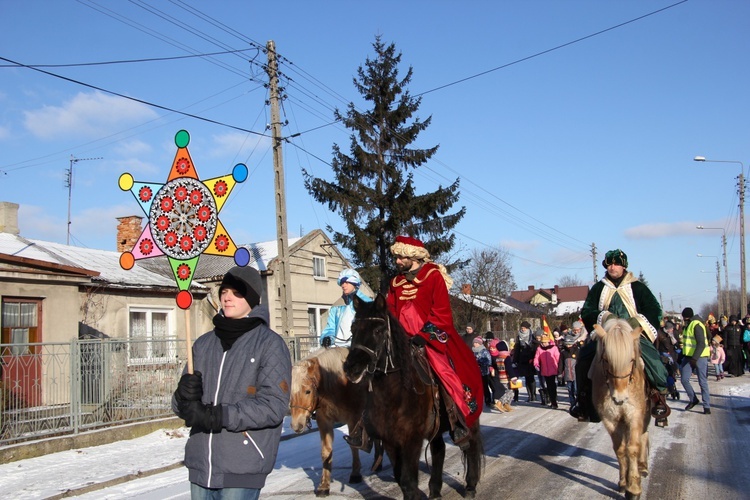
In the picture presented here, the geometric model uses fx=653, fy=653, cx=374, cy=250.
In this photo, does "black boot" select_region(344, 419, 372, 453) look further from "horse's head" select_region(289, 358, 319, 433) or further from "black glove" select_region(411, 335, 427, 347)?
"black glove" select_region(411, 335, 427, 347)

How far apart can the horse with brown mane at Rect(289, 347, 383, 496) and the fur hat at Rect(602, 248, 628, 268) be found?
3.27m

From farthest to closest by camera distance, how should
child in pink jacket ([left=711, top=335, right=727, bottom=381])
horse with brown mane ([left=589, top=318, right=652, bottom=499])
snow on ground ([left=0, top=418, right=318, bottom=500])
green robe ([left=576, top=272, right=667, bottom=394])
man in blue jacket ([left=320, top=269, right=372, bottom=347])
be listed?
child in pink jacket ([left=711, top=335, right=727, bottom=381]) < man in blue jacket ([left=320, top=269, right=372, bottom=347]) < snow on ground ([left=0, top=418, right=318, bottom=500]) < green robe ([left=576, top=272, right=667, bottom=394]) < horse with brown mane ([left=589, top=318, right=652, bottom=499])

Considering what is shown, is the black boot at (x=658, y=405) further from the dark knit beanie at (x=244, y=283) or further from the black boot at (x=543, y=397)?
the black boot at (x=543, y=397)

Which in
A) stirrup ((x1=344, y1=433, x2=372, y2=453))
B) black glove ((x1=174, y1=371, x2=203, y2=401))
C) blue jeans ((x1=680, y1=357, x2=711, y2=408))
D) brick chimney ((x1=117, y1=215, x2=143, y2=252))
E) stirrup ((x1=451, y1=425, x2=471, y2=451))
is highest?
brick chimney ((x1=117, y1=215, x2=143, y2=252))

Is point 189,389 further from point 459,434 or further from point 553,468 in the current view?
point 553,468

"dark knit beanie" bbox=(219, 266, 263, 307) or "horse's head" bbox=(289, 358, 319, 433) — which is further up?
"dark knit beanie" bbox=(219, 266, 263, 307)

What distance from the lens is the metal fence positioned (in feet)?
34.2

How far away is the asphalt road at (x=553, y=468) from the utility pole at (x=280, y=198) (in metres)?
6.65

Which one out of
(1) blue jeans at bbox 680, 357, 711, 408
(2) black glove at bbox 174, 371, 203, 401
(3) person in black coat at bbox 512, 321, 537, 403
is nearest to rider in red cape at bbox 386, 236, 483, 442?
(2) black glove at bbox 174, 371, 203, 401

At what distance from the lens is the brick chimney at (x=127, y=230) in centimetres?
2342

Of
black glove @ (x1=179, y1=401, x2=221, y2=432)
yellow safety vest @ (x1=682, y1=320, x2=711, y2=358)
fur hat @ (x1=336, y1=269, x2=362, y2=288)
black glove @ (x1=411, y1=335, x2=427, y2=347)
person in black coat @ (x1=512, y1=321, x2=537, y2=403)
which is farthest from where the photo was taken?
→ person in black coat @ (x1=512, y1=321, x2=537, y2=403)

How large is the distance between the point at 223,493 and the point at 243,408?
0.50 metres

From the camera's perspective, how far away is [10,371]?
10508mm

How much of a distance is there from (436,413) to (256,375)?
3.09 m
